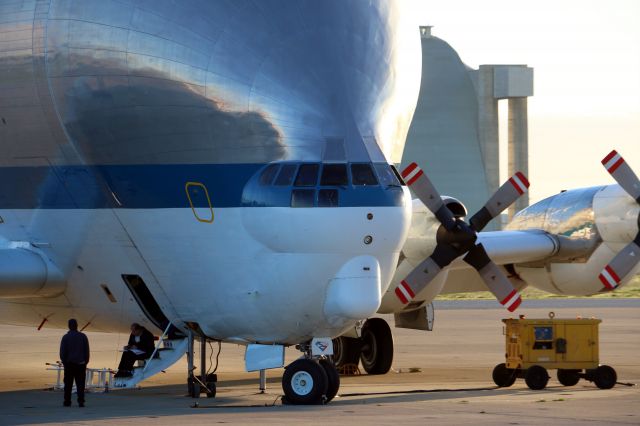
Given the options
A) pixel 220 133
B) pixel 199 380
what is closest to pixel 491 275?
pixel 199 380

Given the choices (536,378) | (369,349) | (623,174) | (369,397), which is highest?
(623,174)

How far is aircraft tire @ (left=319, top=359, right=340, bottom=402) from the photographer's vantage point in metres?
21.2

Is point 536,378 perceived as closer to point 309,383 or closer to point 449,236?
point 449,236

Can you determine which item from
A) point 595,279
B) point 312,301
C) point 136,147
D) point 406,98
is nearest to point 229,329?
point 312,301

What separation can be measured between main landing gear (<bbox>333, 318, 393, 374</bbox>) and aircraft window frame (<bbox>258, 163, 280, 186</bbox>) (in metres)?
8.60

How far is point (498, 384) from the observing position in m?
25.3

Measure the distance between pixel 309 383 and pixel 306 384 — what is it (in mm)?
57

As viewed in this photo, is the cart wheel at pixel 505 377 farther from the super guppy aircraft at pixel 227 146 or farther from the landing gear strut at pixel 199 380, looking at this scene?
the landing gear strut at pixel 199 380

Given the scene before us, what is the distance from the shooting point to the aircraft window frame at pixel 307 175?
20750 mm

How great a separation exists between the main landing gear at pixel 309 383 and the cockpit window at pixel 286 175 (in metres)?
2.64

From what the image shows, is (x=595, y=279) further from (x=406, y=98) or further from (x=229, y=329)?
(x=229, y=329)

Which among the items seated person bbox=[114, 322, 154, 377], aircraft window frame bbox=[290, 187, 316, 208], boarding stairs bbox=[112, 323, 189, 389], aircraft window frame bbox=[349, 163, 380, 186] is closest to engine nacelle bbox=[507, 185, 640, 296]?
aircraft window frame bbox=[349, 163, 380, 186]

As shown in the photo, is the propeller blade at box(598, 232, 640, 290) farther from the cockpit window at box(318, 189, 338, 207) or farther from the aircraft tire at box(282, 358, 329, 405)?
the cockpit window at box(318, 189, 338, 207)

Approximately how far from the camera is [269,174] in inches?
822
